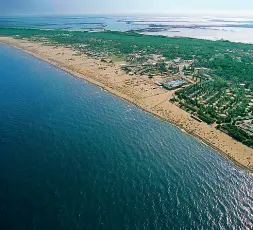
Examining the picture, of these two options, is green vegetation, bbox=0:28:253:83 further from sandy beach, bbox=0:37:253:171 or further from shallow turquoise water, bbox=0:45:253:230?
shallow turquoise water, bbox=0:45:253:230

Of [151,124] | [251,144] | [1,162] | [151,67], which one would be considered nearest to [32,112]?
[1,162]

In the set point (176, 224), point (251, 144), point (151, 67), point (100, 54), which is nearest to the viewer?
point (176, 224)

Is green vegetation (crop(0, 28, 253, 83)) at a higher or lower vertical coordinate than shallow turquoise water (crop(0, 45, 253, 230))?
lower

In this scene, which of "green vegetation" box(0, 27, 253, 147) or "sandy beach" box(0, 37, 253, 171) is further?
"green vegetation" box(0, 27, 253, 147)

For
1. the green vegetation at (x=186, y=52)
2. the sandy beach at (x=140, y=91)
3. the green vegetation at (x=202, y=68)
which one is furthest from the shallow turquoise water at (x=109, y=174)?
the green vegetation at (x=186, y=52)

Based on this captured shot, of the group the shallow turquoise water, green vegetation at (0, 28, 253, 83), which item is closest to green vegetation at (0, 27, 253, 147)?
green vegetation at (0, 28, 253, 83)

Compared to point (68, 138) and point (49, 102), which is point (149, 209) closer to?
point (68, 138)
